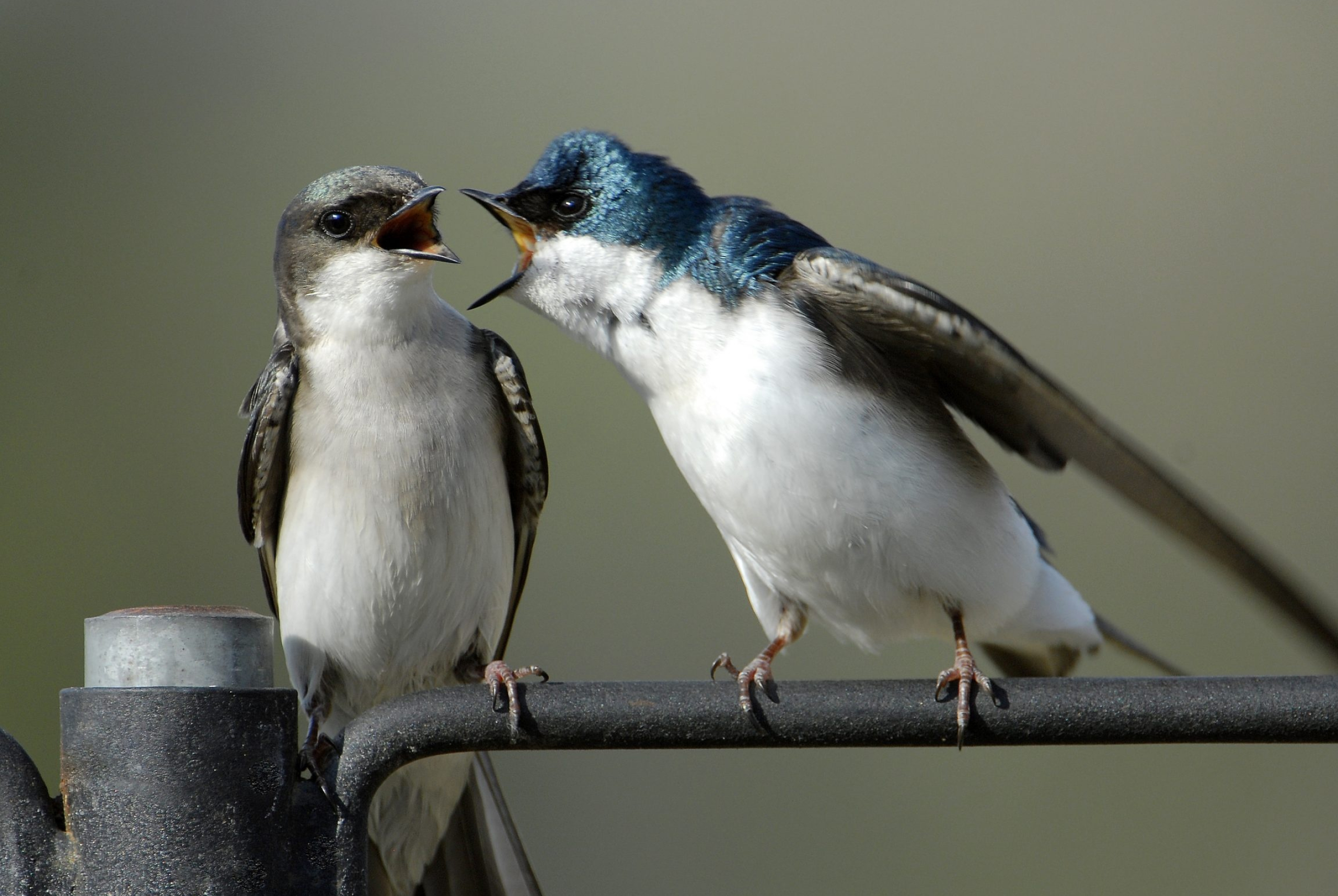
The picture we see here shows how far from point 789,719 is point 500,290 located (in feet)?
2.22

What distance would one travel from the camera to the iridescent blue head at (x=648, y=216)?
1.55m

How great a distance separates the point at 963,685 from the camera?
1213mm

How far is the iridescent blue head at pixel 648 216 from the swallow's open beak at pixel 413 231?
0.12 meters

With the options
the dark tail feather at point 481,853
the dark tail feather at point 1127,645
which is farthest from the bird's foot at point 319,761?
the dark tail feather at point 1127,645

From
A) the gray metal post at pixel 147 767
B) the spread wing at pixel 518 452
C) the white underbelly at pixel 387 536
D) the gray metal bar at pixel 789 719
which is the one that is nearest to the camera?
the gray metal post at pixel 147 767

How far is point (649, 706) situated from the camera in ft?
3.43

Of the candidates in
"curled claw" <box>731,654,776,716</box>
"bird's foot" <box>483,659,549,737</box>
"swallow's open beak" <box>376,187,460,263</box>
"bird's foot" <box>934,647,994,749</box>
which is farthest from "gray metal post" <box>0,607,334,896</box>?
"swallow's open beak" <box>376,187,460,263</box>

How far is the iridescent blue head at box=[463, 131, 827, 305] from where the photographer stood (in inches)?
60.9

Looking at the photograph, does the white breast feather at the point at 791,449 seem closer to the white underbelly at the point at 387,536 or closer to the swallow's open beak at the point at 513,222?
the swallow's open beak at the point at 513,222

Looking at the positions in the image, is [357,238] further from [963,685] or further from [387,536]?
[963,685]

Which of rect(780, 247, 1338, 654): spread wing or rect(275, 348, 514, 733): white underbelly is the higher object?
rect(780, 247, 1338, 654): spread wing

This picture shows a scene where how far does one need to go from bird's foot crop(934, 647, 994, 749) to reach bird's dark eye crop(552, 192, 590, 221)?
663 mm

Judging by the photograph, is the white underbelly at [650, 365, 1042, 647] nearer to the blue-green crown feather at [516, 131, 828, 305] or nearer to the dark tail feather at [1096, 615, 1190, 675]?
the blue-green crown feather at [516, 131, 828, 305]

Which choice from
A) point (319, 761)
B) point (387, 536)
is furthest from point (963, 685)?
point (387, 536)
